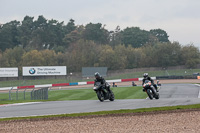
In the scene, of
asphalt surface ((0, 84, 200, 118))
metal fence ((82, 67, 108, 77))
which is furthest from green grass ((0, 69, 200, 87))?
asphalt surface ((0, 84, 200, 118))

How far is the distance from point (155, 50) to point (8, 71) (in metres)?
37.2

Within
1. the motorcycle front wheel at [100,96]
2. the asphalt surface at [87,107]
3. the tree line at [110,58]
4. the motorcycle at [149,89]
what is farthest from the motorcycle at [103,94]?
the tree line at [110,58]

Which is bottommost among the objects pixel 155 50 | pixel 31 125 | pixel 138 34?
pixel 31 125

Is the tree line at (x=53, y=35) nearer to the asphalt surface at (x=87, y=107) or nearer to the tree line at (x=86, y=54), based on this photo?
the tree line at (x=86, y=54)

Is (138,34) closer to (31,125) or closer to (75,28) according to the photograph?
(75,28)

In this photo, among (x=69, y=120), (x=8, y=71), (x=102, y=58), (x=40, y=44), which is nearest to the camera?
(x=69, y=120)

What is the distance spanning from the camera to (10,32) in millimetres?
130000

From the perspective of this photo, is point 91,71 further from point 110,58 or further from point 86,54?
point 86,54

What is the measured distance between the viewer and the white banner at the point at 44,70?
78.7 metres

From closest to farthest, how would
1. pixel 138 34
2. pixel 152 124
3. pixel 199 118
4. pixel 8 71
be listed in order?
pixel 152 124 → pixel 199 118 → pixel 8 71 → pixel 138 34

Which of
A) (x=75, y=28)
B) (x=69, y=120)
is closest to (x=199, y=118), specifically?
(x=69, y=120)

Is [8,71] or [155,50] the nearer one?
[8,71]

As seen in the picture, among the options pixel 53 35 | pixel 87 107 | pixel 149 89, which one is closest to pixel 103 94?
pixel 149 89

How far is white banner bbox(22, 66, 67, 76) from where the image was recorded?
78688mm
